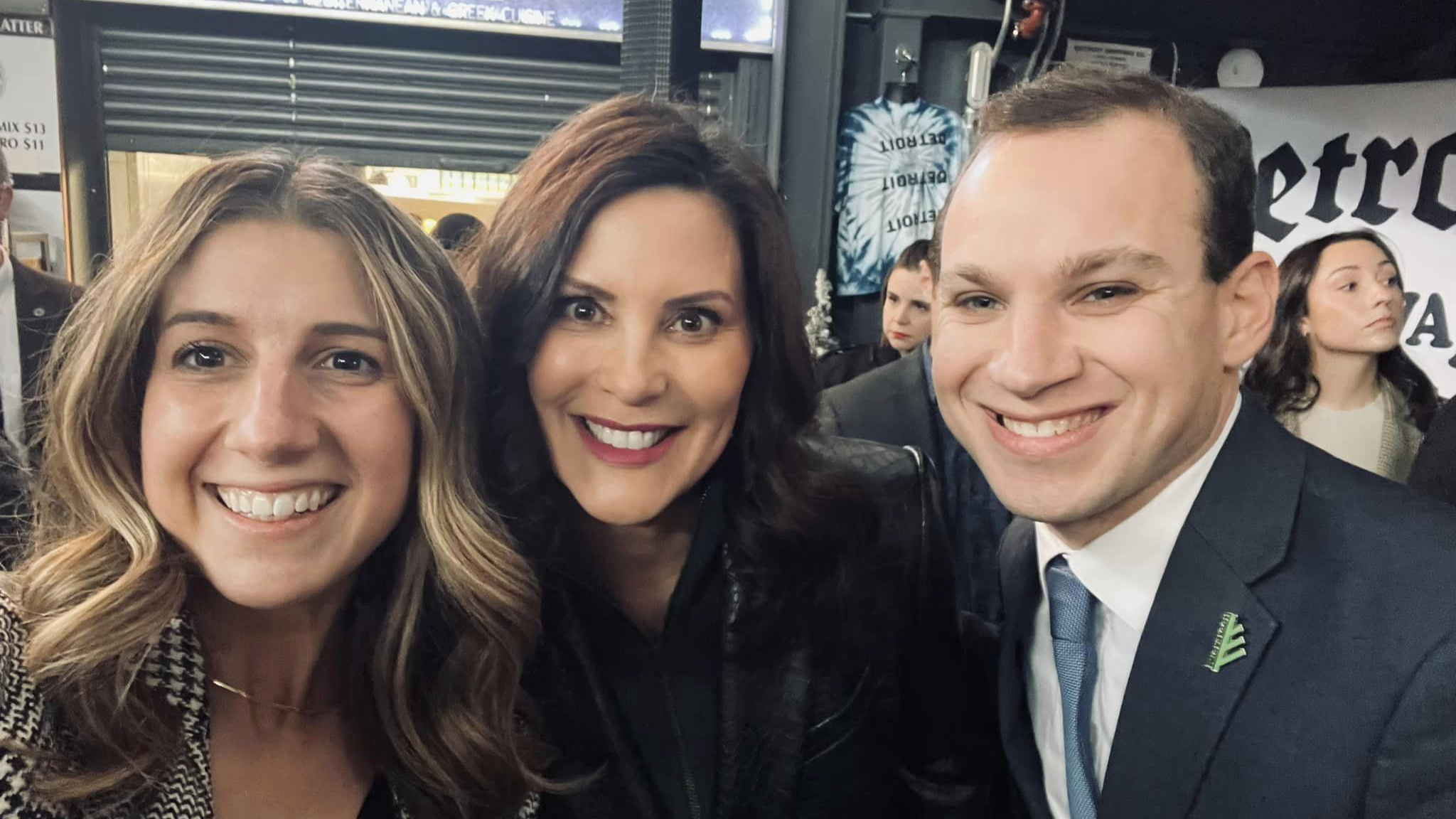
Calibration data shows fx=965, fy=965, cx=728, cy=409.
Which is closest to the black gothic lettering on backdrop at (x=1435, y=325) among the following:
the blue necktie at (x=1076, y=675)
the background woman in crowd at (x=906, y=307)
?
the background woman in crowd at (x=906, y=307)

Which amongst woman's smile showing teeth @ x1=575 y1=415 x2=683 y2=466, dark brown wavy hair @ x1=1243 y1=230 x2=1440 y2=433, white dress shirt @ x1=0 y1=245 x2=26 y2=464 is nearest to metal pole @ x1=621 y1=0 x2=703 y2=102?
woman's smile showing teeth @ x1=575 y1=415 x2=683 y2=466

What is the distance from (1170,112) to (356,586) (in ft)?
3.99

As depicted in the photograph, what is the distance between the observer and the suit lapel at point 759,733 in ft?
4.56

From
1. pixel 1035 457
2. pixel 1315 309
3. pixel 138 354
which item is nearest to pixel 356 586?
pixel 138 354

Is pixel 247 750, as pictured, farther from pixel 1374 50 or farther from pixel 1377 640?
pixel 1374 50

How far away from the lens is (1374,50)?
4.03 metres

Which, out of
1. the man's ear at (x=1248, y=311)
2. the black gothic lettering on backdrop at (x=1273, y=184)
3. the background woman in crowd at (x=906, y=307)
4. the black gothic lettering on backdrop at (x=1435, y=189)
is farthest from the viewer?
the black gothic lettering on backdrop at (x=1273, y=184)

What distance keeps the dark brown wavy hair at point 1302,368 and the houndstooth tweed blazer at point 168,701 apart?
275 centimetres

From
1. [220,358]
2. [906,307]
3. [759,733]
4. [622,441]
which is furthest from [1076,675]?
[906,307]

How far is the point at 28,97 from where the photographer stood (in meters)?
3.57

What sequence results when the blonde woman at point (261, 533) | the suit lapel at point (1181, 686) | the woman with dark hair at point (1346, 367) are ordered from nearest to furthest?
the blonde woman at point (261, 533), the suit lapel at point (1181, 686), the woman with dark hair at point (1346, 367)

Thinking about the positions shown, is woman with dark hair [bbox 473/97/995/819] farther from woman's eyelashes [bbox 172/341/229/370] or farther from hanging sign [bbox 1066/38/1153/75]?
hanging sign [bbox 1066/38/1153/75]

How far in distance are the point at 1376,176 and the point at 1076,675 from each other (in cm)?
331

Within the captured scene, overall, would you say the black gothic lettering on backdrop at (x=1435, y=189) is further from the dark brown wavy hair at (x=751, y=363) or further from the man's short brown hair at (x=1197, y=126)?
the dark brown wavy hair at (x=751, y=363)
